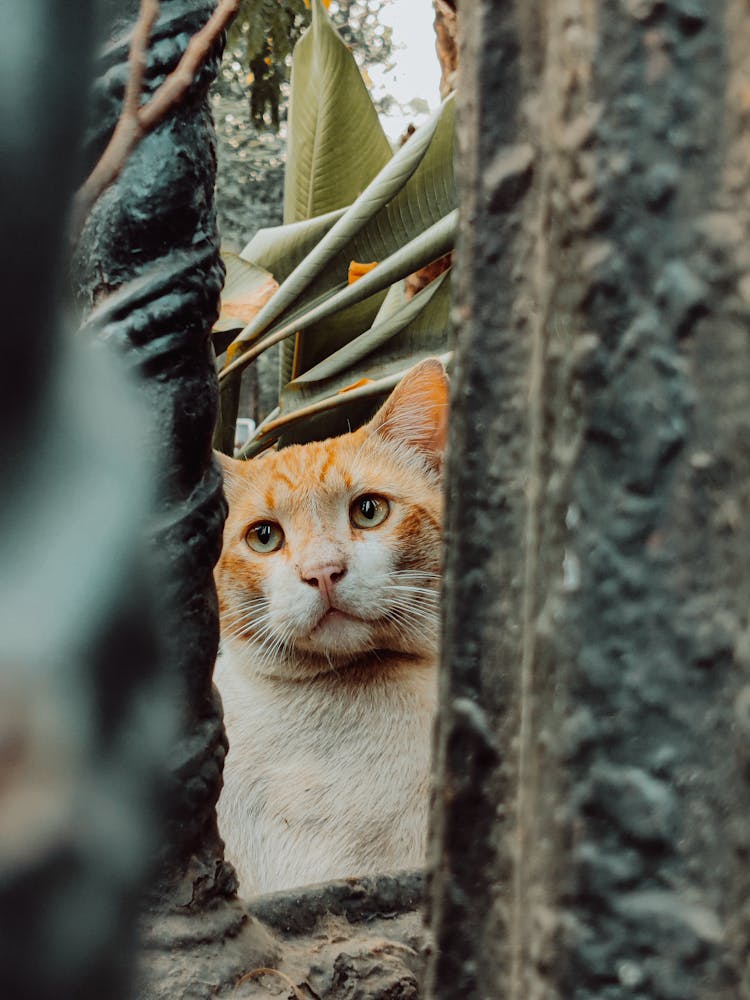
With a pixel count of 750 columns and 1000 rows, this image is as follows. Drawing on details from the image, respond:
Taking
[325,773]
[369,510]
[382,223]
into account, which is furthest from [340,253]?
[325,773]

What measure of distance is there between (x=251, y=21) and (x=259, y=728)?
78 centimetres

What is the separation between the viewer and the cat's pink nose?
519 mm

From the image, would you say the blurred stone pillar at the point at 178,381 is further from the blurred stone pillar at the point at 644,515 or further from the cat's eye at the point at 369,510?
the cat's eye at the point at 369,510

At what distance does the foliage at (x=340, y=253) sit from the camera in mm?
607

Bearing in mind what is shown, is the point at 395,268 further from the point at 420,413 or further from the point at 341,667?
the point at 341,667

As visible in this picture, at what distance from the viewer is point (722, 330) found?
0.59ft

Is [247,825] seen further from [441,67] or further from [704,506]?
[441,67]

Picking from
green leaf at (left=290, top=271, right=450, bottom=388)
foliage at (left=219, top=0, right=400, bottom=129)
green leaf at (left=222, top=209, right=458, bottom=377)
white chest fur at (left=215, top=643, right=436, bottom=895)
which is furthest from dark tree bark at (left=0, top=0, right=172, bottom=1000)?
foliage at (left=219, top=0, right=400, bottom=129)

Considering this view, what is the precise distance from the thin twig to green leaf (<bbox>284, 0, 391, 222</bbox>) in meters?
0.56

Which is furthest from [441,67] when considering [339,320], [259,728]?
[259,728]

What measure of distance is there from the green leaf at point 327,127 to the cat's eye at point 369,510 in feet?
1.09

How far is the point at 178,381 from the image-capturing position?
26 centimetres

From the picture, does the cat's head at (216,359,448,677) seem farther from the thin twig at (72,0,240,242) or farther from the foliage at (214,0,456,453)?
the thin twig at (72,0,240,242)

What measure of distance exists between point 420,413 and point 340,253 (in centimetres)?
12
